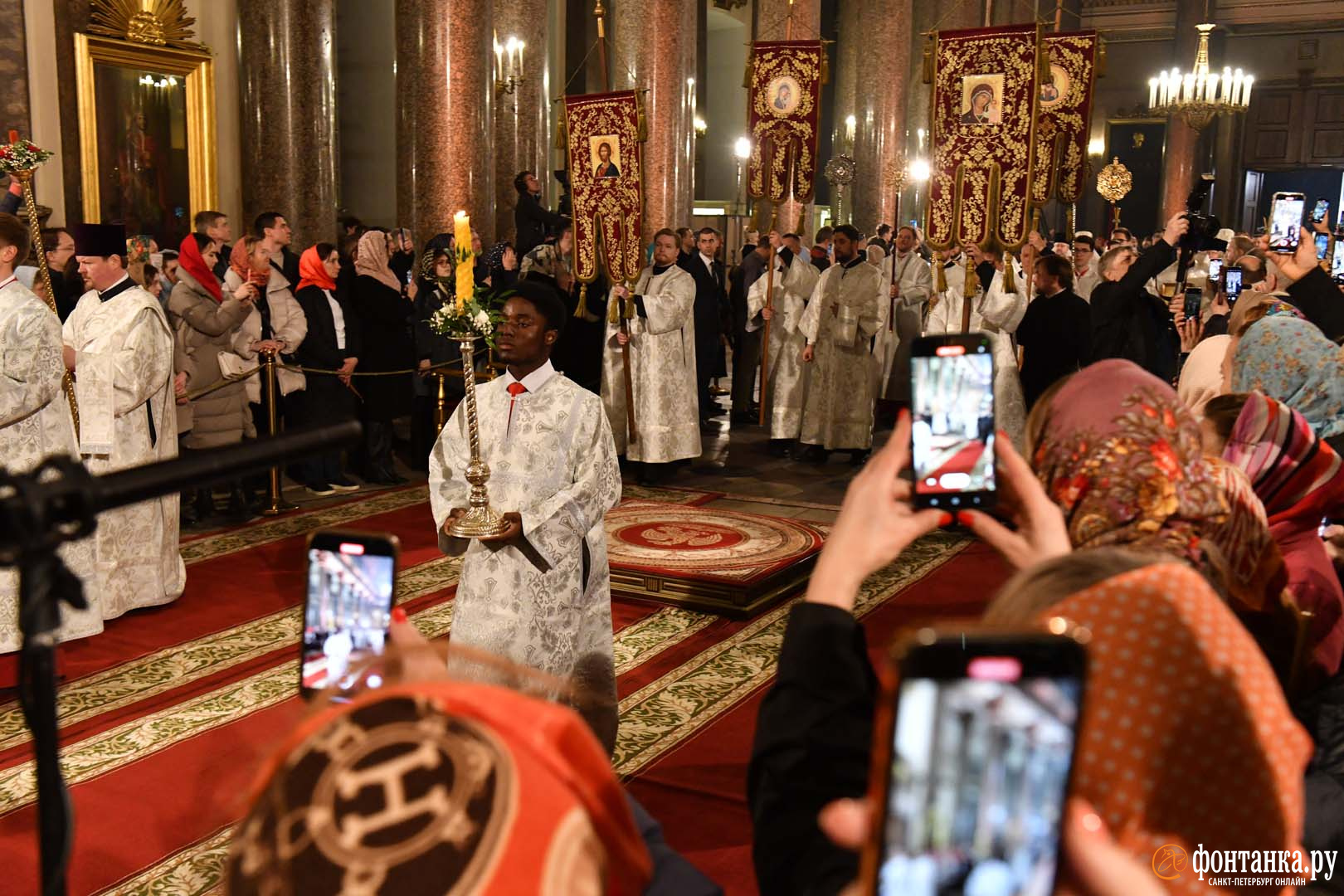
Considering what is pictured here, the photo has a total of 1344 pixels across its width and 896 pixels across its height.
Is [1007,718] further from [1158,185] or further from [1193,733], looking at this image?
[1158,185]

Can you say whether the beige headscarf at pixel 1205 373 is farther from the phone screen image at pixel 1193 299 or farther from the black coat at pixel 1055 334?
the phone screen image at pixel 1193 299

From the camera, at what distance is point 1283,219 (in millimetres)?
6703

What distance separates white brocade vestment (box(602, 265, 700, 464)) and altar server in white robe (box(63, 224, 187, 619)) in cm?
396

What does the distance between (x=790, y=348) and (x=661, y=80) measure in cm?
272

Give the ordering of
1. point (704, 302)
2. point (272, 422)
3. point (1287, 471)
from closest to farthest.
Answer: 1. point (1287, 471)
2. point (272, 422)
3. point (704, 302)

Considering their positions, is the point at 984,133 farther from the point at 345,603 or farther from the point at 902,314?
the point at 345,603

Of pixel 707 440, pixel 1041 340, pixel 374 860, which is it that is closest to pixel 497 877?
pixel 374 860

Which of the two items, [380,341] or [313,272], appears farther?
[380,341]

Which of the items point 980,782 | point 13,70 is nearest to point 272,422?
point 13,70

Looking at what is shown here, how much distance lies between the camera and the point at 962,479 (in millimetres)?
1458

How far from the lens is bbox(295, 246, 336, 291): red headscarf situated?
8422mm

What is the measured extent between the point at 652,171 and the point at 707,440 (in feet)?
8.22

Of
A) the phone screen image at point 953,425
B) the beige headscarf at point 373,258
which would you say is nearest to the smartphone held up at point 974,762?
the phone screen image at point 953,425

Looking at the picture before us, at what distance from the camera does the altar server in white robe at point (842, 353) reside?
10.3 meters
